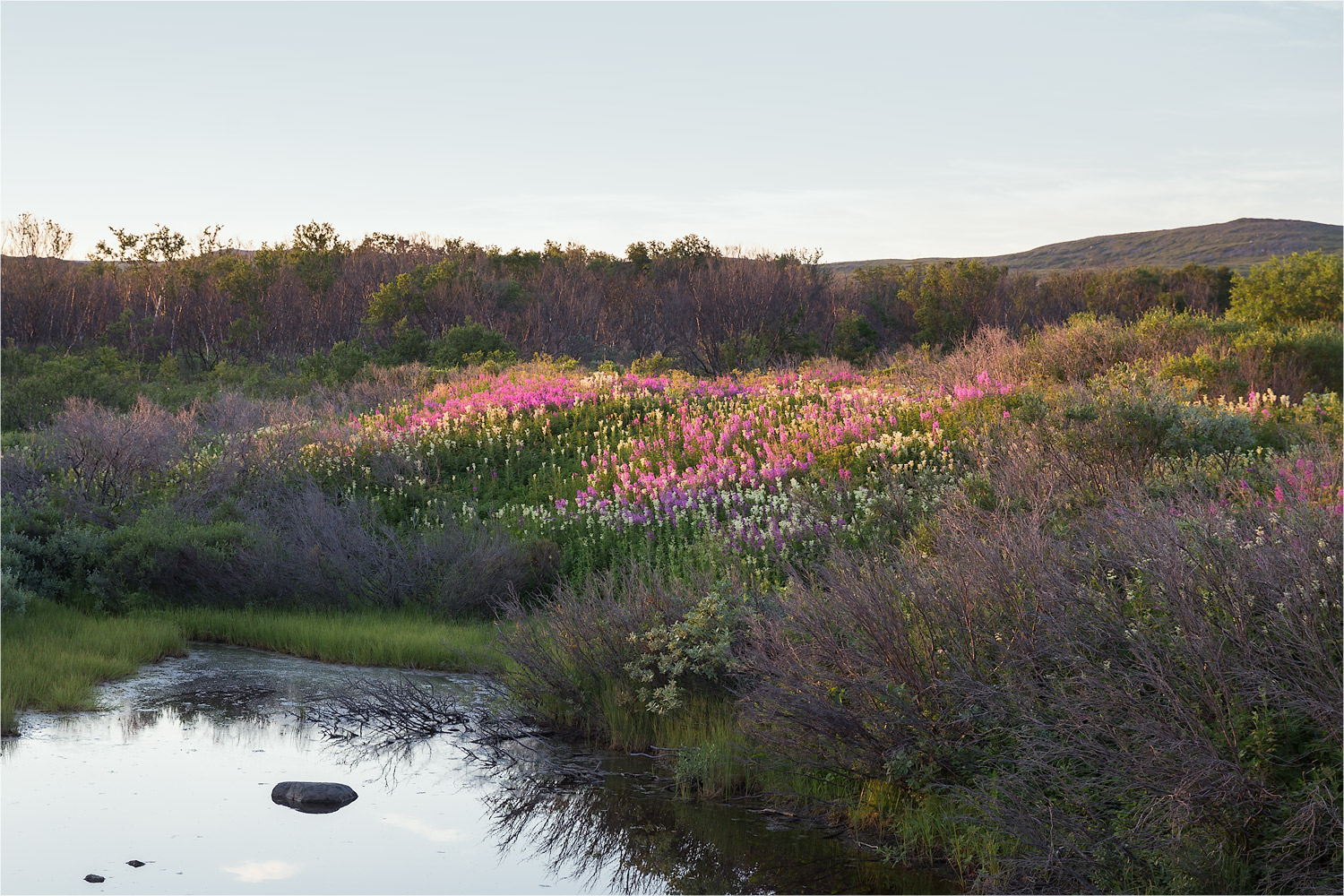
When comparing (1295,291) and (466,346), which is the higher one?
(1295,291)

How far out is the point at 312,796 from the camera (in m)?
5.70

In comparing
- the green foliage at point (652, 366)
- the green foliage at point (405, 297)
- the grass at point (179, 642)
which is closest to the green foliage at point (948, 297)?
the green foliage at point (652, 366)

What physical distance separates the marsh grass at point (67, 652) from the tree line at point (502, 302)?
22731 millimetres

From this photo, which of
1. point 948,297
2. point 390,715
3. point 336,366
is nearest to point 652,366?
point 336,366

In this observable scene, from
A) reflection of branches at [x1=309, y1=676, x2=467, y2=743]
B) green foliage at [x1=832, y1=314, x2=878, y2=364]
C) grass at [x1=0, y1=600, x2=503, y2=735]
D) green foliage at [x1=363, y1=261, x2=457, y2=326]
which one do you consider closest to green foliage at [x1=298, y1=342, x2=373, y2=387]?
green foliage at [x1=363, y1=261, x2=457, y2=326]

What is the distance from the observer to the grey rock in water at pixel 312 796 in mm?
5633

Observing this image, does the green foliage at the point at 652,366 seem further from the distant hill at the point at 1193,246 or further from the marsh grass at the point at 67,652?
the distant hill at the point at 1193,246

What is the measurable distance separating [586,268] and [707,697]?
1769 inches

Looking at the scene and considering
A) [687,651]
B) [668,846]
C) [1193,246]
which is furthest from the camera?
[1193,246]

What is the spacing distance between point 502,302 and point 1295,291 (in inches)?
1071

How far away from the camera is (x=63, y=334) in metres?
39.9

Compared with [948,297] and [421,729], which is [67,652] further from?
[948,297]

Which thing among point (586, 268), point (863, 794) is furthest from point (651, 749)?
point (586, 268)

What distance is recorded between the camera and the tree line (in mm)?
37188
